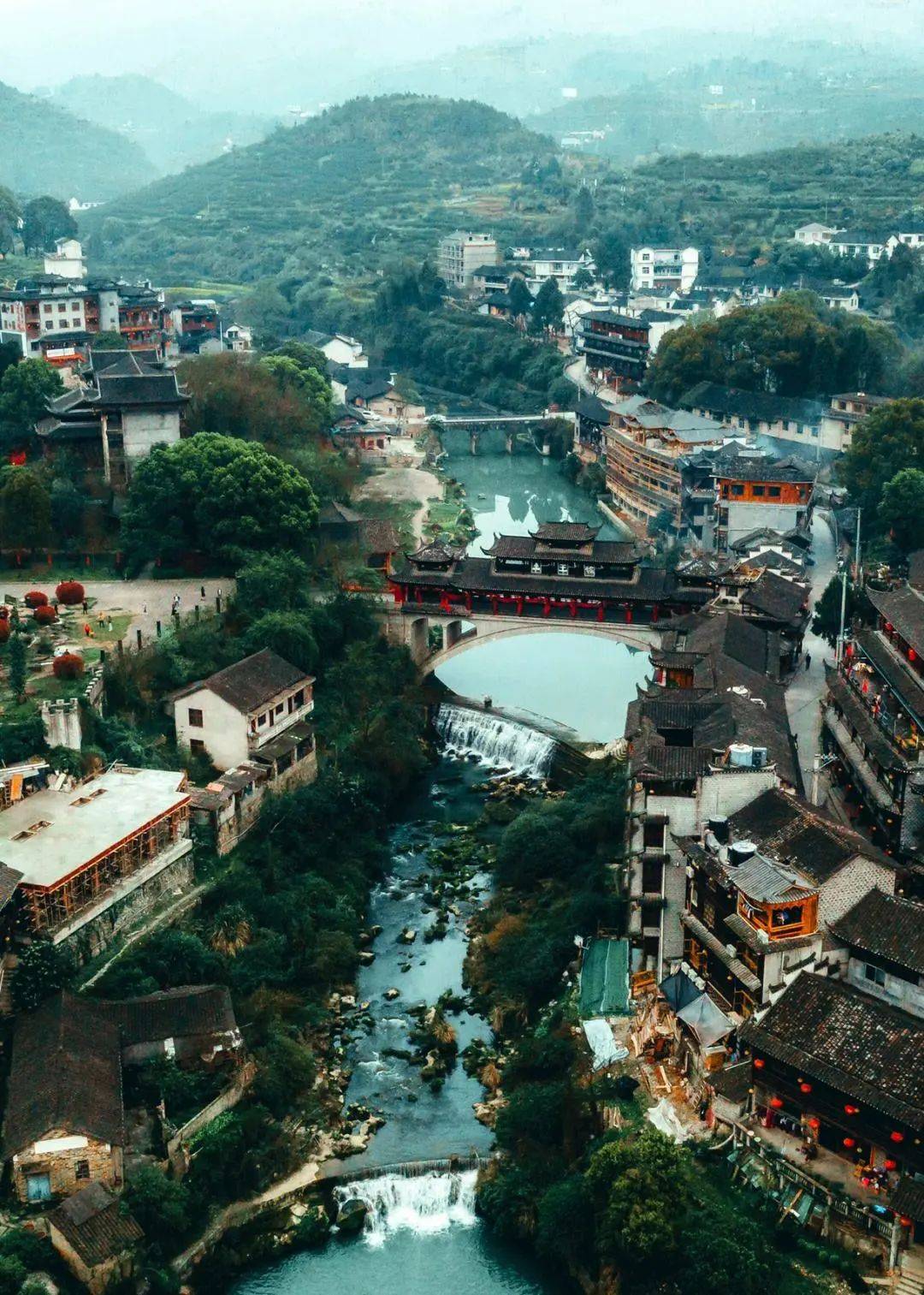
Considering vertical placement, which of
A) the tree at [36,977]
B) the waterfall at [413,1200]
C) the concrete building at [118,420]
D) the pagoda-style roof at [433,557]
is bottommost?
the waterfall at [413,1200]

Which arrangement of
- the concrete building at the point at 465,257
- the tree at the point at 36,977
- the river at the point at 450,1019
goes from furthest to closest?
the concrete building at the point at 465,257 → the tree at the point at 36,977 → the river at the point at 450,1019

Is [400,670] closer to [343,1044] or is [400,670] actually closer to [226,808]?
[226,808]

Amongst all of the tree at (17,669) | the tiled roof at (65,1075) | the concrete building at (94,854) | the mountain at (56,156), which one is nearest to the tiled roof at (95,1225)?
the tiled roof at (65,1075)

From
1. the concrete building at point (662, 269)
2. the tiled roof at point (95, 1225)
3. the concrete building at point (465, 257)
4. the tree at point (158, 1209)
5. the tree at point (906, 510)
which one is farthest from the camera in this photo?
the concrete building at point (465, 257)

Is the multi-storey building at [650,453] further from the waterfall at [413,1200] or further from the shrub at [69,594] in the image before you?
the waterfall at [413,1200]

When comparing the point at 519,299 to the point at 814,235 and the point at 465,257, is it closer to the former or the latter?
the point at 465,257

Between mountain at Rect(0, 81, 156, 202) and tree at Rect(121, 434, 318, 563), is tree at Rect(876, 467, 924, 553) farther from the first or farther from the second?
mountain at Rect(0, 81, 156, 202)

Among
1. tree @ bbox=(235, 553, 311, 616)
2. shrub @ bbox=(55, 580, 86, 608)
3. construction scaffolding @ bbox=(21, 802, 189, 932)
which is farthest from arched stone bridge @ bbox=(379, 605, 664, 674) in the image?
construction scaffolding @ bbox=(21, 802, 189, 932)

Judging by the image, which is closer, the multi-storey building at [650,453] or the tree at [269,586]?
the tree at [269,586]
